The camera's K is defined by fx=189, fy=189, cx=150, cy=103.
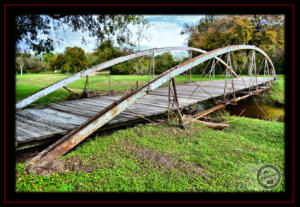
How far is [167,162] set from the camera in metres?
3.28

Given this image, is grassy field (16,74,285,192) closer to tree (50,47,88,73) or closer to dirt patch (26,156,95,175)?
dirt patch (26,156,95,175)

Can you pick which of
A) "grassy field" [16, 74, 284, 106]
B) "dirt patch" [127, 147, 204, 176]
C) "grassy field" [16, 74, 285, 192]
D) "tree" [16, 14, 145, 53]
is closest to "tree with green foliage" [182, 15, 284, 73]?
"grassy field" [16, 74, 284, 106]

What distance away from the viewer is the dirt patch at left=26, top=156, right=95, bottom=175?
2.67 m

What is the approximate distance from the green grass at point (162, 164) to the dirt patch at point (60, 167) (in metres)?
0.08

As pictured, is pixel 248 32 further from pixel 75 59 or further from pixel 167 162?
pixel 75 59

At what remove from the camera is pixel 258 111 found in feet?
34.3

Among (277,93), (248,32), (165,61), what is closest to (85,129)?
(165,61)

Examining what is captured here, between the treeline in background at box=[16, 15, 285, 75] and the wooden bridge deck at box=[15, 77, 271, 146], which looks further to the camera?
the treeline in background at box=[16, 15, 285, 75]

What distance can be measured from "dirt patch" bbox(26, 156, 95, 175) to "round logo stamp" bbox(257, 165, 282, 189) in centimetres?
264

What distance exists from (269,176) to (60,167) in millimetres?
3366

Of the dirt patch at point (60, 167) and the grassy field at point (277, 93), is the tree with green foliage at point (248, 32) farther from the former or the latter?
the dirt patch at point (60, 167)

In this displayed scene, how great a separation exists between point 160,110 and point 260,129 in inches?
142

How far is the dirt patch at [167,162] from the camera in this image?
10.0 feet
